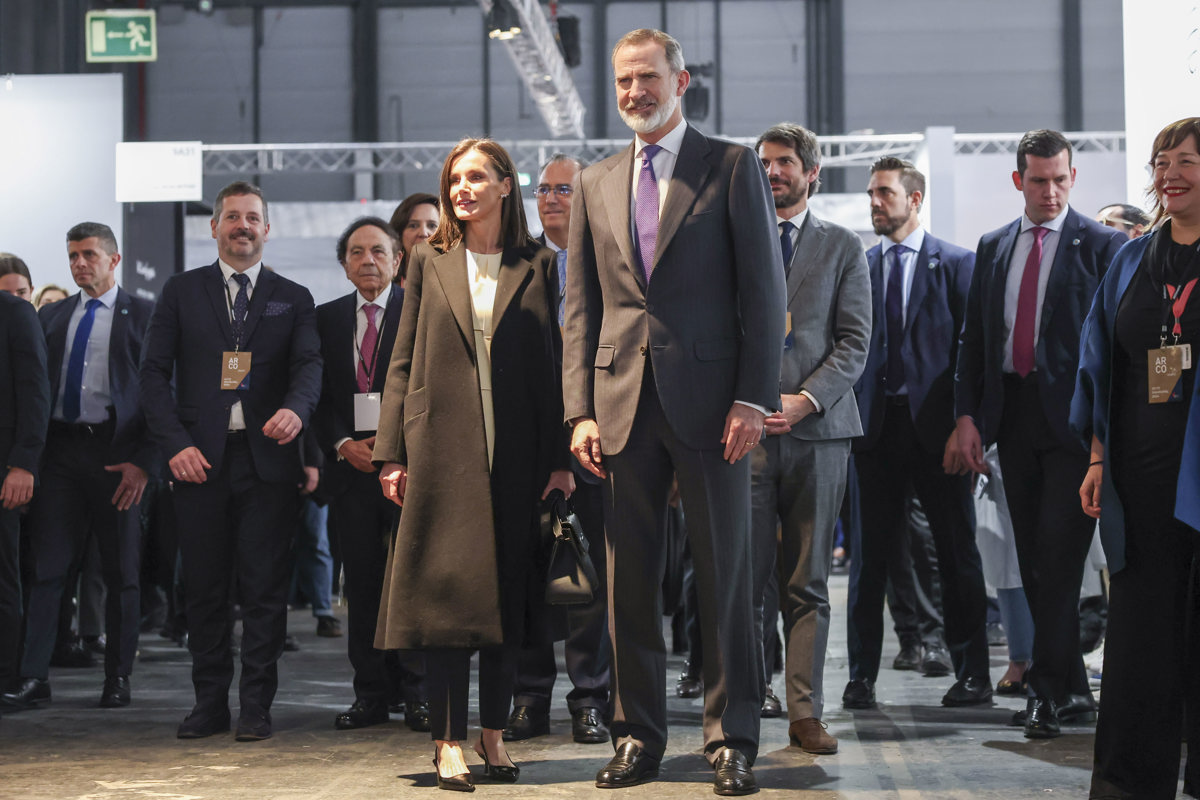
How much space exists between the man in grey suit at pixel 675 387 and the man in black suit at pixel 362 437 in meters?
0.96

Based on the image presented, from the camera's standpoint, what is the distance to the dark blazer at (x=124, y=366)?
453 centimetres

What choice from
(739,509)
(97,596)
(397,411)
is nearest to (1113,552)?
(739,509)

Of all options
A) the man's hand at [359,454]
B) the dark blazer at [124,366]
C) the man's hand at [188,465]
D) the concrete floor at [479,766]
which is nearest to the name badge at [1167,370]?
the concrete floor at [479,766]

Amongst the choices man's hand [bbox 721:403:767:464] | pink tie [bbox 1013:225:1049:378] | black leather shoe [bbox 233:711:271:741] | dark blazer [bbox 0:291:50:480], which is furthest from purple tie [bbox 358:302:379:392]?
pink tie [bbox 1013:225:1049:378]

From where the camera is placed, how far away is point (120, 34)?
10992mm

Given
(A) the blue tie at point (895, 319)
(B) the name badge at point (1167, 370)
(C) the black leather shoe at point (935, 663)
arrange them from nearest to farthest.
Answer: (B) the name badge at point (1167, 370) < (A) the blue tie at point (895, 319) < (C) the black leather shoe at point (935, 663)

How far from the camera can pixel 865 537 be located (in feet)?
14.0

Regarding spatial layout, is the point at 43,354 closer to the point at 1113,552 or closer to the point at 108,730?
the point at 108,730

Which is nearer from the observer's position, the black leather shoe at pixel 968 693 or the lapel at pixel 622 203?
the lapel at pixel 622 203

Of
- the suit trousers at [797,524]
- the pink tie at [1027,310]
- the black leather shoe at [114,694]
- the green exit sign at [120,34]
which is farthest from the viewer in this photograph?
the green exit sign at [120,34]

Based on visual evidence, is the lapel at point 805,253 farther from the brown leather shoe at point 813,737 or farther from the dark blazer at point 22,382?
the dark blazer at point 22,382

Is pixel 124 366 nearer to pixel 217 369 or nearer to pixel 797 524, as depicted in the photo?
pixel 217 369

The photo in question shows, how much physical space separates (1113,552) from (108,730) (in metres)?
2.87

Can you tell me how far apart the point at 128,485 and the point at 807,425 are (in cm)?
231
